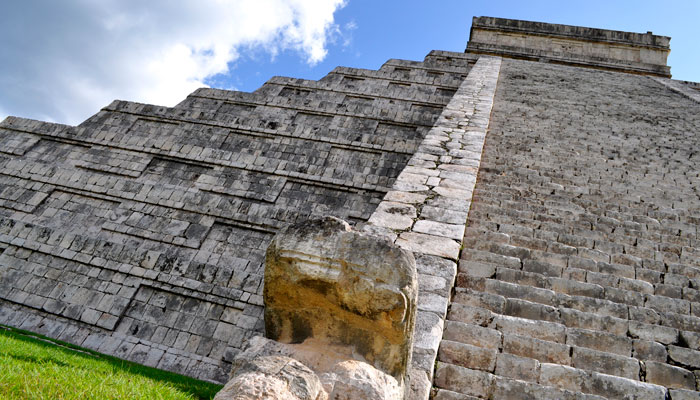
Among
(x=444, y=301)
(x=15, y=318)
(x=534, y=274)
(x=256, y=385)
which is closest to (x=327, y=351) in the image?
(x=256, y=385)

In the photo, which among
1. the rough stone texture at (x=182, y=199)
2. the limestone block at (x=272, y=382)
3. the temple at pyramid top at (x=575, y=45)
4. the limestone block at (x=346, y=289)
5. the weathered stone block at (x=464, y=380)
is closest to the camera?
the limestone block at (x=272, y=382)

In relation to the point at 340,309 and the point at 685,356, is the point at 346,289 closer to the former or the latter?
the point at 340,309

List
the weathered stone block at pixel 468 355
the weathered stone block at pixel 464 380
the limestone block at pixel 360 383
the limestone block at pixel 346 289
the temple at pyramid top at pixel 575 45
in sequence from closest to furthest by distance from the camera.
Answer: the limestone block at pixel 360 383, the limestone block at pixel 346 289, the weathered stone block at pixel 464 380, the weathered stone block at pixel 468 355, the temple at pyramid top at pixel 575 45

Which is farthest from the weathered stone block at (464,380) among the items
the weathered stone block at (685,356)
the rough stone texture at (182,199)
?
the rough stone texture at (182,199)

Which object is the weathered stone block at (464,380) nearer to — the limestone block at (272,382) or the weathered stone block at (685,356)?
the limestone block at (272,382)

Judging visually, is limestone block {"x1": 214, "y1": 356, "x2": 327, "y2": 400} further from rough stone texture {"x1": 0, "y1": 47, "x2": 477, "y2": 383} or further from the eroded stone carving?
rough stone texture {"x1": 0, "y1": 47, "x2": 477, "y2": 383}

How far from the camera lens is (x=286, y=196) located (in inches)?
289

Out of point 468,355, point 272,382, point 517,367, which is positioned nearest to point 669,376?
point 517,367

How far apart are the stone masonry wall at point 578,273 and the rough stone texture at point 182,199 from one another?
9.08 ft

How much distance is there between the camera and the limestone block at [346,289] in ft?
5.81

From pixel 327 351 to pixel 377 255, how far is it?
485mm

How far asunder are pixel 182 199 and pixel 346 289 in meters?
6.36

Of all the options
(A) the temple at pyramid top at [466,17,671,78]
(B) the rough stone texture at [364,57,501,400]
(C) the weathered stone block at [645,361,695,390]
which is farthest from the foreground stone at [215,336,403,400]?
(A) the temple at pyramid top at [466,17,671,78]

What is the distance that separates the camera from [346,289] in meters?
1.81
